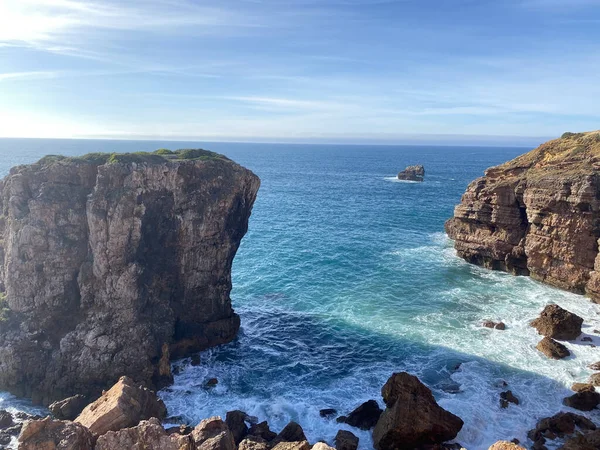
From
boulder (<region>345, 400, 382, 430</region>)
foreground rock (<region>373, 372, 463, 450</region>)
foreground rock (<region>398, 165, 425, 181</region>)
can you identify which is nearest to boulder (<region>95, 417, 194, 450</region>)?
foreground rock (<region>373, 372, 463, 450</region>)

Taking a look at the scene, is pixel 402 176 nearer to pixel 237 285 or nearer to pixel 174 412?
pixel 237 285

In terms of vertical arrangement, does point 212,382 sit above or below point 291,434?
below

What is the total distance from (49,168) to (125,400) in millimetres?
23216

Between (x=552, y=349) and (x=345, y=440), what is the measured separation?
23.4m

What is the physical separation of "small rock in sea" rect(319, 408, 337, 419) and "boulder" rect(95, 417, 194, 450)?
14.6m

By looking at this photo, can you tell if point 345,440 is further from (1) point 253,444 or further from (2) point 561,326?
(2) point 561,326

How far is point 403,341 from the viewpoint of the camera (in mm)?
45375

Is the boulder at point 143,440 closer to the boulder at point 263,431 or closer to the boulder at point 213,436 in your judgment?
the boulder at point 213,436

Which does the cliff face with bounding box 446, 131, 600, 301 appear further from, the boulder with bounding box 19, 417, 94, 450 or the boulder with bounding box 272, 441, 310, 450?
the boulder with bounding box 19, 417, 94, 450

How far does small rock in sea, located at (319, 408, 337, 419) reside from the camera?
34.7 meters

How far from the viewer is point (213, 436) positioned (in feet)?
88.5

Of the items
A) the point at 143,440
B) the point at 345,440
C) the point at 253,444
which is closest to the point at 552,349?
the point at 345,440

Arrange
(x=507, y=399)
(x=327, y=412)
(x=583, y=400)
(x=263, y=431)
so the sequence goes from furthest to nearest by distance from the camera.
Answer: (x=507, y=399) < (x=327, y=412) < (x=583, y=400) < (x=263, y=431)

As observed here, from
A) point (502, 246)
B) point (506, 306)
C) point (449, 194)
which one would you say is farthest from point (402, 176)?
point (506, 306)
